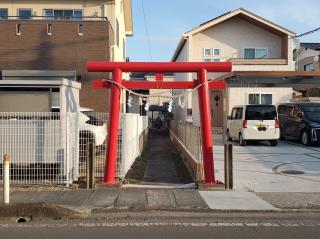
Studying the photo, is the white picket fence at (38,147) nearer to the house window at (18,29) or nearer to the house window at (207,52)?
Result: the house window at (18,29)

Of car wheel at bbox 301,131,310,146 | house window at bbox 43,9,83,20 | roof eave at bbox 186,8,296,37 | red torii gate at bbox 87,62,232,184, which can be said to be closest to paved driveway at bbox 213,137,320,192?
car wheel at bbox 301,131,310,146

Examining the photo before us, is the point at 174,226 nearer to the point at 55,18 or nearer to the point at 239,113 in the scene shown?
the point at 239,113

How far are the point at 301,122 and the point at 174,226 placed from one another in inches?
620

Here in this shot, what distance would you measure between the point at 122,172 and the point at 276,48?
26164 millimetres

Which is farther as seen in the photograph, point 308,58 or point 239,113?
point 308,58

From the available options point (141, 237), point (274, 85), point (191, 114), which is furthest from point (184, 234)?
point (191, 114)

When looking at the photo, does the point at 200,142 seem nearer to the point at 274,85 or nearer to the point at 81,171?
the point at 81,171

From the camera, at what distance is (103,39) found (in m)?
22.2

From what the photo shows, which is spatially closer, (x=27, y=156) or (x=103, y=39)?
(x=27, y=156)

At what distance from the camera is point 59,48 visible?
871 inches

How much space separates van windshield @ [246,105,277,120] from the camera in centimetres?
2089

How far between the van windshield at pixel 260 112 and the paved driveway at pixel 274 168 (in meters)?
1.26

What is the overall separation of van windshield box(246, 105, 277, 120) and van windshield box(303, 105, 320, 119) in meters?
1.80

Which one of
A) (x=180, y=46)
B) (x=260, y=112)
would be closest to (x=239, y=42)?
(x=180, y=46)
